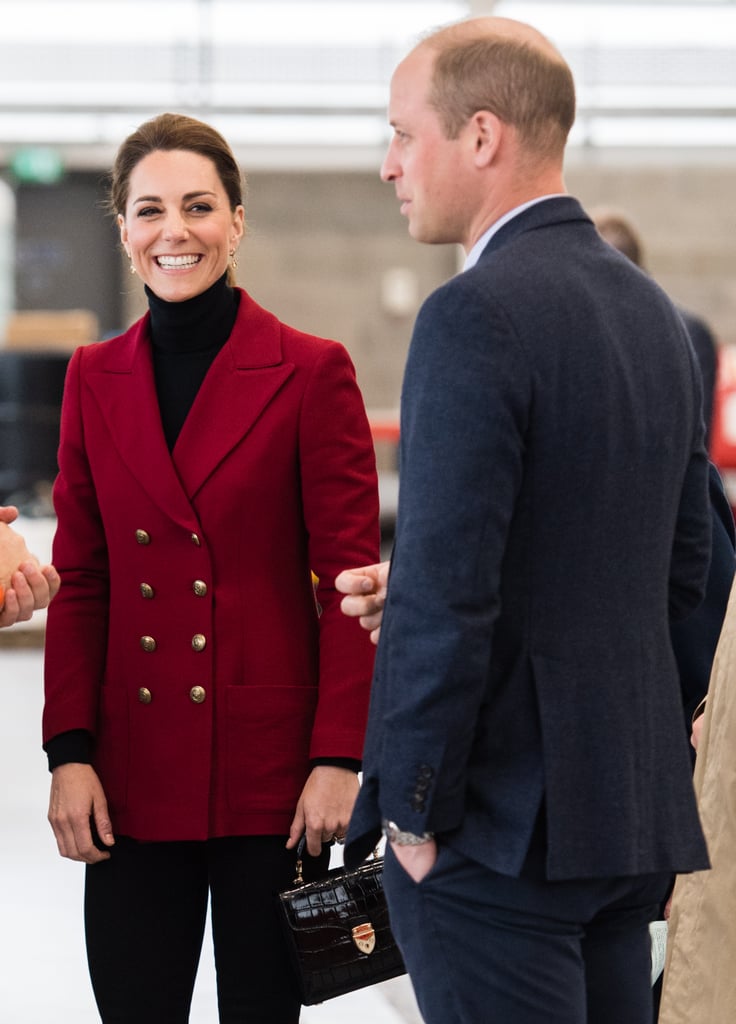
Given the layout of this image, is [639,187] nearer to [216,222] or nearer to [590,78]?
[590,78]

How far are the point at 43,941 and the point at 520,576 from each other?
2859mm

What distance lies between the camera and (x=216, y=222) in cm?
197

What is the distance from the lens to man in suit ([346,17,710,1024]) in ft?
4.42

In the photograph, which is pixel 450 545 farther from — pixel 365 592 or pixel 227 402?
pixel 227 402

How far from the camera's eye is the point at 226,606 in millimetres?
1903

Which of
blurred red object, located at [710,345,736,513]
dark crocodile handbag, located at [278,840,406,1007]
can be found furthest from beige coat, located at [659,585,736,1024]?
blurred red object, located at [710,345,736,513]

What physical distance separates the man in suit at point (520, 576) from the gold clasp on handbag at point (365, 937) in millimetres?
490

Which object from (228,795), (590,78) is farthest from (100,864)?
(590,78)

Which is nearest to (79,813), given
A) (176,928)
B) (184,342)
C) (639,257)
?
(176,928)

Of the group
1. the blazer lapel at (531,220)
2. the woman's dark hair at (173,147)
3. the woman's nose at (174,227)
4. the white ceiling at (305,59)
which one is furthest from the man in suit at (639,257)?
the white ceiling at (305,59)

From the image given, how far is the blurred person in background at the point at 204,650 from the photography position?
6.23 ft

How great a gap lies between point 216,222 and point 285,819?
840 mm

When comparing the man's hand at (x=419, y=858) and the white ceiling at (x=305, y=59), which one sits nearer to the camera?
the man's hand at (x=419, y=858)

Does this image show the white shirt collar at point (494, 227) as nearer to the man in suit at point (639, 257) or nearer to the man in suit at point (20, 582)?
the man in suit at point (20, 582)
